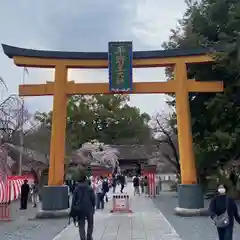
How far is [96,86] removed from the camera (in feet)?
61.6

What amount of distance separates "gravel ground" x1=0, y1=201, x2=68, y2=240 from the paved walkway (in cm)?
45

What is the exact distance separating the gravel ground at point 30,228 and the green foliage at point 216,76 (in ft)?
27.9

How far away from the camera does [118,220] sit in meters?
16.4

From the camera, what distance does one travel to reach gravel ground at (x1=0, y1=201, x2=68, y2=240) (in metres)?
12.6

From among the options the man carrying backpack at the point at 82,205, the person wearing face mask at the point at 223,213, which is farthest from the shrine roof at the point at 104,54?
the person wearing face mask at the point at 223,213

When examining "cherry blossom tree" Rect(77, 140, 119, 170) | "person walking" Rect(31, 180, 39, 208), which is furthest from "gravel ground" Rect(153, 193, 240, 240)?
"cherry blossom tree" Rect(77, 140, 119, 170)

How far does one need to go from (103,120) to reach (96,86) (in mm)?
54226

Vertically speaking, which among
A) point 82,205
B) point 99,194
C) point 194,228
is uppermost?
point 99,194

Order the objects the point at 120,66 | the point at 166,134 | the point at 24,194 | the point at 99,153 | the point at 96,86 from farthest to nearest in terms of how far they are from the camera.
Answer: the point at 99,153, the point at 166,134, the point at 24,194, the point at 96,86, the point at 120,66

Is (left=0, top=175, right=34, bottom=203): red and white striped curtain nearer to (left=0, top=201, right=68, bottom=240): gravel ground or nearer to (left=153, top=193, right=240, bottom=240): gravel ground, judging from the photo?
(left=0, top=201, right=68, bottom=240): gravel ground

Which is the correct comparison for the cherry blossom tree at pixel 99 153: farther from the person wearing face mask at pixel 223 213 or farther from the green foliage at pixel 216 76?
the person wearing face mask at pixel 223 213

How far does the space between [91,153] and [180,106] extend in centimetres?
4268

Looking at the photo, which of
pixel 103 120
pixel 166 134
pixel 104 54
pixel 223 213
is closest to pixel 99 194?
pixel 104 54

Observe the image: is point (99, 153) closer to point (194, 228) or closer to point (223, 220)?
point (194, 228)
